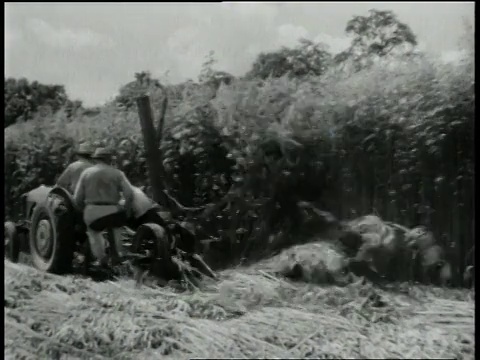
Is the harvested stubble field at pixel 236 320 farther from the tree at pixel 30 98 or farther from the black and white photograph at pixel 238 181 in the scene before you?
the tree at pixel 30 98

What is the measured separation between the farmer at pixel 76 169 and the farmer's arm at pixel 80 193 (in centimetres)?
3

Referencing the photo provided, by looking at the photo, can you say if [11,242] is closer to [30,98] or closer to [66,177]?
[66,177]

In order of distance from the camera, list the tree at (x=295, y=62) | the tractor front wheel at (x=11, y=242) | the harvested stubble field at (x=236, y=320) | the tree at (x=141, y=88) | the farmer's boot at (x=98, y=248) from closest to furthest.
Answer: the harvested stubble field at (x=236, y=320), the tree at (x=295, y=62), the tree at (x=141, y=88), the farmer's boot at (x=98, y=248), the tractor front wheel at (x=11, y=242)

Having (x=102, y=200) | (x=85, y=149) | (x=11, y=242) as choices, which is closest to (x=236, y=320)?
(x=102, y=200)

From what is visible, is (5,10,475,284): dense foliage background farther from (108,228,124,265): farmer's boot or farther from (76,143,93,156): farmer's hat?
(108,228,124,265): farmer's boot

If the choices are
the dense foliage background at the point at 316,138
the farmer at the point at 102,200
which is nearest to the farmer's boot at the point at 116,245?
the farmer at the point at 102,200

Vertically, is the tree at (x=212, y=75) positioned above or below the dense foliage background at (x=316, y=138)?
above

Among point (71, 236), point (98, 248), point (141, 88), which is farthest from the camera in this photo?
point (71, 236)

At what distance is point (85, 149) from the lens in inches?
193

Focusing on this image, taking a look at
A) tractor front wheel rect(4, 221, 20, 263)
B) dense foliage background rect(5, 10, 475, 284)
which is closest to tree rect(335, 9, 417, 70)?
dense foliage background rect(5, 10, 475, 284)

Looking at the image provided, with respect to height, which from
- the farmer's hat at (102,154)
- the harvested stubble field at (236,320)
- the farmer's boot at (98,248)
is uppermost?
the farmer's hat at (102,154)

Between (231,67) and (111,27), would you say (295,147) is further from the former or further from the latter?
(111,27)

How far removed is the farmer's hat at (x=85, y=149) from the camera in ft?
16.1

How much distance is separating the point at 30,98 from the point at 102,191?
0.84m
